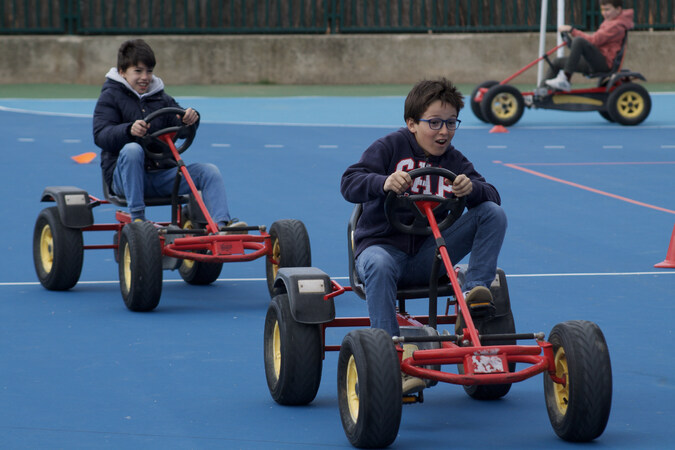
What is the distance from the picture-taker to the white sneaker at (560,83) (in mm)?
15578

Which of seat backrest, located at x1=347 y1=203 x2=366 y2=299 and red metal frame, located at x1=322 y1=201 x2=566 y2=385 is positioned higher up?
seat backrest, located at x1=347 y1=203 x2=366 y2=299

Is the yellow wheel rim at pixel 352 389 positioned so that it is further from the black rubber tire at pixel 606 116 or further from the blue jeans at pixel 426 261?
the black rubber tire at pixel 606 116

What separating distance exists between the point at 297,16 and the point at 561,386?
787 inches

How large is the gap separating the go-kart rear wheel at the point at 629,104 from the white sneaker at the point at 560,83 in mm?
582

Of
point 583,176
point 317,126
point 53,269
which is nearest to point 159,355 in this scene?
point 53,269

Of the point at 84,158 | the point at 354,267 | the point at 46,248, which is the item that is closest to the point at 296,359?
the point at 354,267

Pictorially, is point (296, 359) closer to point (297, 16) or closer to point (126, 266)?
point (126, 266)

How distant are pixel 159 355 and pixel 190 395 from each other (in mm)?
658

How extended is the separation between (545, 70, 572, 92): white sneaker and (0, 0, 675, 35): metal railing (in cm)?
784

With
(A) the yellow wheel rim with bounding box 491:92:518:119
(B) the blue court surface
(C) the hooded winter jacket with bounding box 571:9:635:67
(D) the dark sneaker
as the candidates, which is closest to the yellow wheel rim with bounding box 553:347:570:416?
(B) the blue court surface

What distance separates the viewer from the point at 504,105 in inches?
621

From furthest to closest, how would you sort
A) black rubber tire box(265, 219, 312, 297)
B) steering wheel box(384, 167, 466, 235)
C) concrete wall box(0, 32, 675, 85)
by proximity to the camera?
concrete wall box(0, 32, 675, 85)
black rubber tire box(265, 219, 312, 297)
steering wheel box(384, 167, 466, 235)

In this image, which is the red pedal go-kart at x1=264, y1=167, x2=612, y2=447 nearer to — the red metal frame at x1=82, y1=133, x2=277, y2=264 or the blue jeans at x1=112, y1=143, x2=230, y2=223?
the red metal frame at x1=82, y1=133, x2=277, y2=264

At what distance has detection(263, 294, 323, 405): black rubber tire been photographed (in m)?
4.46
